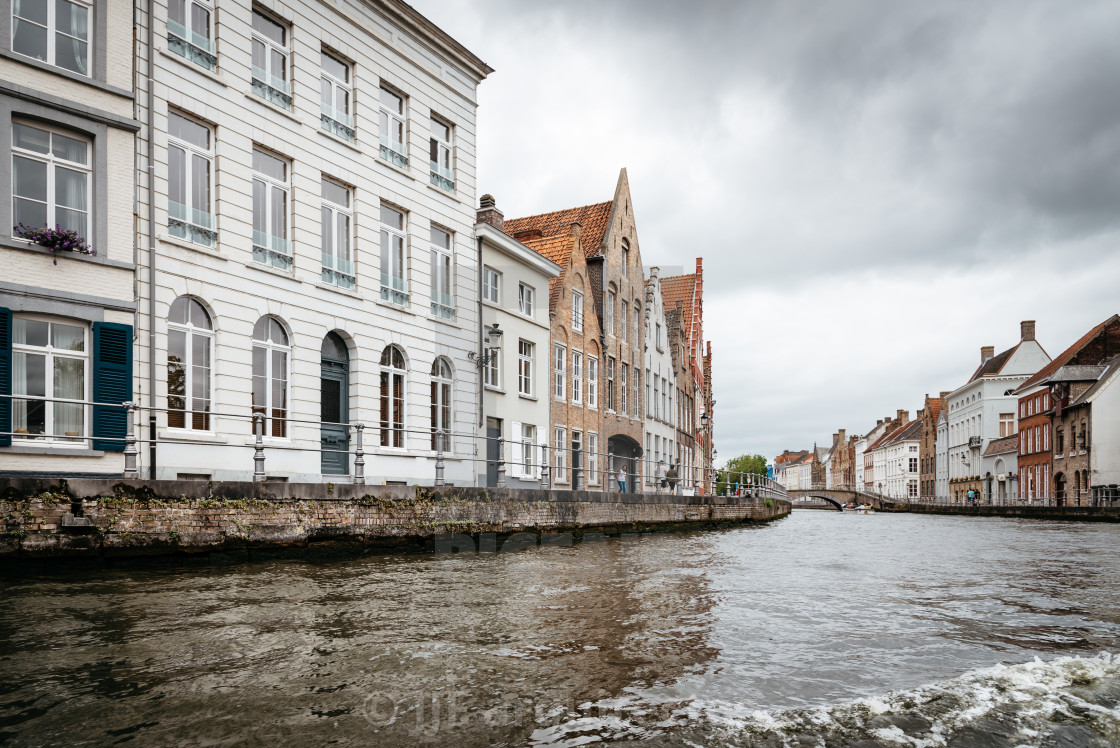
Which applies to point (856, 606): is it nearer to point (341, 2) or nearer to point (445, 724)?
point (445, 724)

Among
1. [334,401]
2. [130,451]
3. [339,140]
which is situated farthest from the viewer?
[339,140]

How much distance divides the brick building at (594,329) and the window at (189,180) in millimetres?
14243

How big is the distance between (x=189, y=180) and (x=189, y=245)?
4.20 ft

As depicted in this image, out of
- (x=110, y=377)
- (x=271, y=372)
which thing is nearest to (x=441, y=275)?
(x=271, y=372)

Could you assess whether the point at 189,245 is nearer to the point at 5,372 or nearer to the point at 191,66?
the point at 191,66

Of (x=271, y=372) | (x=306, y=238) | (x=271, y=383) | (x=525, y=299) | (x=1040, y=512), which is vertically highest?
(x=525, y=299)

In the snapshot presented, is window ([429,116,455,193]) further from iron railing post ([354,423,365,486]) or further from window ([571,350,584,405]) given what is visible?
iron railing post ([354,423,365,486])

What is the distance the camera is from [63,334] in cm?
1250

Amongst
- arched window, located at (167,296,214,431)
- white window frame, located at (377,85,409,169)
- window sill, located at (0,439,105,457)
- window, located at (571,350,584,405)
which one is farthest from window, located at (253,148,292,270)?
window, located at (571,350,584,405)

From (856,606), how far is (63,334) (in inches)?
454

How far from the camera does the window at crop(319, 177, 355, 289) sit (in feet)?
58.7

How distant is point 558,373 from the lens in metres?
28.6

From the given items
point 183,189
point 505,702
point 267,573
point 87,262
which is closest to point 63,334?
point 87,262

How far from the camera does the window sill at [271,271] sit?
51.6 feet
